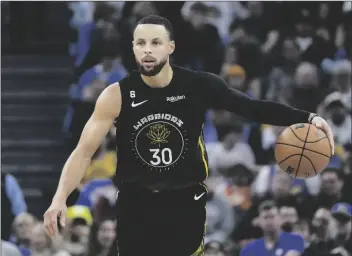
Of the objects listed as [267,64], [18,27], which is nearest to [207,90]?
[267,64]

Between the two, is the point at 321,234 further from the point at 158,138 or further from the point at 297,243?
the point at 158,138

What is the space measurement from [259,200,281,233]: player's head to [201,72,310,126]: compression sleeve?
3.46 m

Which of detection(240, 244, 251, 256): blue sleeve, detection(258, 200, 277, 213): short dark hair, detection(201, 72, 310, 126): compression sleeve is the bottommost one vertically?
detection(240, 244, 251, 256): blue sleeve

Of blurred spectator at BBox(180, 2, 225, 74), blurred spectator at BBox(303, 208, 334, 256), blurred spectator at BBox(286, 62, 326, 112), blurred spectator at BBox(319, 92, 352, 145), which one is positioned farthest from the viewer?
blurred spectator at BBox(180, 2, 225, 74)

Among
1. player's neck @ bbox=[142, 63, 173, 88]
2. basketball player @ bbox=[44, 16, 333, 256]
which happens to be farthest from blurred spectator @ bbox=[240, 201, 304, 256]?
player's neck @ bbox=[142, 63, 173, 88]

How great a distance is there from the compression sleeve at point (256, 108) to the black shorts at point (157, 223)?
23.7 inches

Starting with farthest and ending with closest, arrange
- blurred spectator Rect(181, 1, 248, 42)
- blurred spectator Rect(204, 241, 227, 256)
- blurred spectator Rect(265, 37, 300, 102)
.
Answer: blurred spectator Rect(181, 1, 248, 42) → blurred spectator Rect(265, 37, 300, 102) → blurred spectator Rect(204, 241, 227, 256)

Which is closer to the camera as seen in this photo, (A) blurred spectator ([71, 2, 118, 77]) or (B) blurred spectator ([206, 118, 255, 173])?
(B) blurred spectator ([206, 118, 255, 173])

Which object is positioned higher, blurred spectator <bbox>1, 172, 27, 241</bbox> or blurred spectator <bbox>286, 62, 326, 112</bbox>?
blurred spectator <bbox>286, 62, 326, 112</bbox>

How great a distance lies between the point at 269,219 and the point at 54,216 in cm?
408

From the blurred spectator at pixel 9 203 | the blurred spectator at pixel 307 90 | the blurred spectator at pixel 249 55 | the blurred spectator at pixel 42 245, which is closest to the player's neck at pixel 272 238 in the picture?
the blurred spectator at pixel 42 245

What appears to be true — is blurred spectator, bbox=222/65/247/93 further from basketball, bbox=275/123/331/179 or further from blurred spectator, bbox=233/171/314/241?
basketball, bbox=275/123/331/179

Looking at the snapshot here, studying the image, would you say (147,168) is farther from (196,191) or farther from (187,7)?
(187,7)

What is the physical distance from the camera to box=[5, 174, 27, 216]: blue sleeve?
38.2 ft
